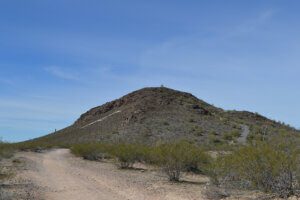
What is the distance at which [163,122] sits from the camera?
75000 millimetres

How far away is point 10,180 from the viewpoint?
83.5ft

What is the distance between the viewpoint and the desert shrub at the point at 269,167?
1773 centimetres

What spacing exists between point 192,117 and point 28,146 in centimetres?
2325

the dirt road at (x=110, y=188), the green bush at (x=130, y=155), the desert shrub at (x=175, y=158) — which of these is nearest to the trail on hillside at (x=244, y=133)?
the green bush at (x=130, y=155)

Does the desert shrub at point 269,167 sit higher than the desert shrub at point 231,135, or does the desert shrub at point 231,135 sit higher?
the desert shrub at point 231,135

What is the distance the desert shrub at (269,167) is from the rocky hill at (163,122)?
4211cm

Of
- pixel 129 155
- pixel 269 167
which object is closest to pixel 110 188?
pixel 269 167

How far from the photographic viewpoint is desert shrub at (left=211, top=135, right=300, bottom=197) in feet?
58.2

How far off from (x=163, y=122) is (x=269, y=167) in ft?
187

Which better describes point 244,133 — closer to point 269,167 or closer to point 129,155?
point 129,155

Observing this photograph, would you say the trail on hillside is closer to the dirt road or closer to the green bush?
the green bush

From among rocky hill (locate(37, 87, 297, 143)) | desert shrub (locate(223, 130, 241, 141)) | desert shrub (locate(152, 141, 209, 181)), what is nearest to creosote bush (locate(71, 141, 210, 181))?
desert shrub (locate(152, 141, 209, 181))

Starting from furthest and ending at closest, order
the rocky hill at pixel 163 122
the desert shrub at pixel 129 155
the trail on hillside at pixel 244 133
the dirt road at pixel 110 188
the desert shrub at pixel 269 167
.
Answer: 1. the rocky hill at pixel 163 122
2. the trail on hillside at pixel 244 133
3. the desert shrub at pixel 129 155
4. the dirt road at pixel 110 188
5. the desert shrub at pixel 269 167

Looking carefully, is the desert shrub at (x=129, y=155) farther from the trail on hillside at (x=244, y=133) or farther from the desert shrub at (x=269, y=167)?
the trail on hillside at (x=244, y=133)
